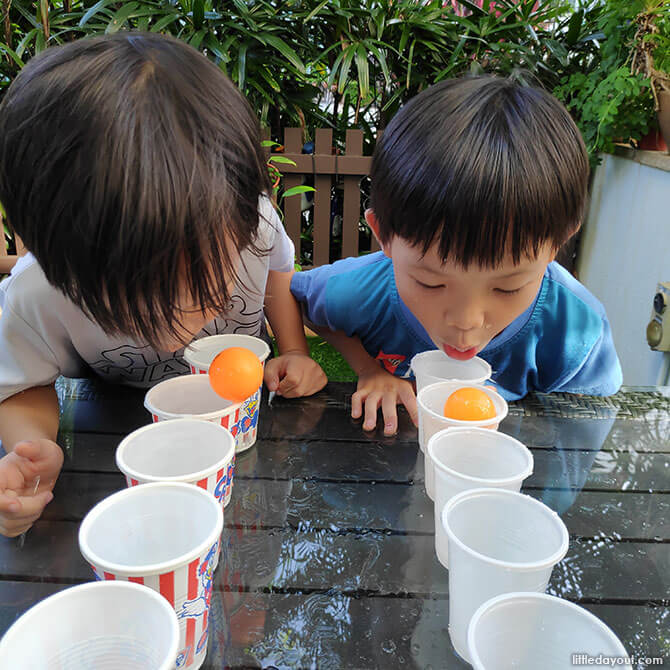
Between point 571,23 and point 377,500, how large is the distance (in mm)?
3569

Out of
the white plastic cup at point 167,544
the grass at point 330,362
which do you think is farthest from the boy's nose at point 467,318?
the grass at point 330,362

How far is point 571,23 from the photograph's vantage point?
3.50m

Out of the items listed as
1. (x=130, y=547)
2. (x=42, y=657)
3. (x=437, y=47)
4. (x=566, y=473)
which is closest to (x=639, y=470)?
(x=566, y=473)

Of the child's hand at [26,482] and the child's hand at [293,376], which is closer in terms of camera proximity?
the child's hand at [26,482]

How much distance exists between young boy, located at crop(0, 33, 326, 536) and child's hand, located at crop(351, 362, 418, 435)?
457 millimetres

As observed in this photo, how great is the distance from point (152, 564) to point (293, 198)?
317 centimetres

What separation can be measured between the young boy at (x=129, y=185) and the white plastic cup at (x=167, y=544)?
0.71 feet

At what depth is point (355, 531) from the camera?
0.92 meters

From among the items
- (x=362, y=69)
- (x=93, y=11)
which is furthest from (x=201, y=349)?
(x=93, y=11)

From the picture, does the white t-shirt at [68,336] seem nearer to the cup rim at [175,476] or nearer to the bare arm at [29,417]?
the bare arm at [29,417]

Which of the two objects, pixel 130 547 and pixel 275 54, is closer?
pixel 130 547

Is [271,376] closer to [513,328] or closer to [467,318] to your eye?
[467,318]

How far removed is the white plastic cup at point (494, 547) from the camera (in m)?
0.69

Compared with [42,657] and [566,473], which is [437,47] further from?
[42,657]
